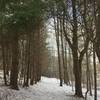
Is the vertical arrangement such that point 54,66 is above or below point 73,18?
below

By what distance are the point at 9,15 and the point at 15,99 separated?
452 cm

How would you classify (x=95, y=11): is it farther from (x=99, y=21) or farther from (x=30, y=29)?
(x=30, y=29)

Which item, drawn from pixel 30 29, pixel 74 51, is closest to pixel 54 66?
pixel 74 51

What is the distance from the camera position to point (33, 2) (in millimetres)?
18312

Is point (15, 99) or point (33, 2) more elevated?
point (33, 2)

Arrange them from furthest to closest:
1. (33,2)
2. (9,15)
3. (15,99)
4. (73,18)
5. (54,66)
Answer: (54,66) → (73,18) → (33,2) → (9,15) → (15,99)

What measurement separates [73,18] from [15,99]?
9754 mm

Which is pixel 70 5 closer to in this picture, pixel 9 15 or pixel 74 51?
pixel 74 51

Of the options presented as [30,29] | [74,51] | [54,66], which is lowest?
[54,66]

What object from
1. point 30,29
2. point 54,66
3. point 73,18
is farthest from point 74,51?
point 54,66

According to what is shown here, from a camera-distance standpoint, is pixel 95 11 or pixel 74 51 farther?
pixel 74 51

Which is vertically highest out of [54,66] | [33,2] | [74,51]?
[33,2]

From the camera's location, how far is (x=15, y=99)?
16.0 m

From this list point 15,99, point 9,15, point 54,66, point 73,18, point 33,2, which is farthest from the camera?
point 54,66
